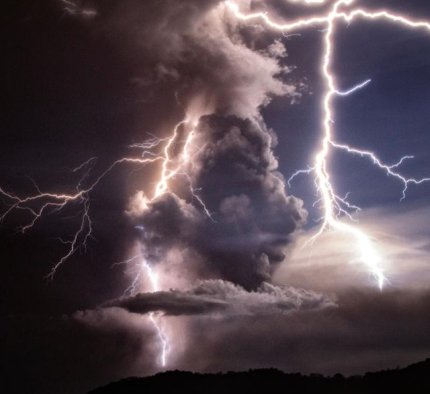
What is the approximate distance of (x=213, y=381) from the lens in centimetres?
2856

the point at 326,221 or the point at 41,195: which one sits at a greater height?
the point at 41,195

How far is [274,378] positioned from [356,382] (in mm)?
4609

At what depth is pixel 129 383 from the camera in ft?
100

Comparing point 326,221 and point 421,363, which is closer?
point 326,221

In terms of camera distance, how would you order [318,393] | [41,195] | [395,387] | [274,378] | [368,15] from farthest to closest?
[274,378]
[318,393]
[395,387]
[41,195]
[368,15]

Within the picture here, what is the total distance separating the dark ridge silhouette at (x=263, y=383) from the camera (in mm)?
25453

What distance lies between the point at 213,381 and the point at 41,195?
18642mm

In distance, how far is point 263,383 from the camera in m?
28.2

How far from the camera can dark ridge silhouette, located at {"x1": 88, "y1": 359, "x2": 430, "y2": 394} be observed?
25.5 m

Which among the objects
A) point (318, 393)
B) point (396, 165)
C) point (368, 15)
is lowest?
point (318, 393)

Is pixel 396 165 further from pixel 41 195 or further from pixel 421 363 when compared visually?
pixel 421 363

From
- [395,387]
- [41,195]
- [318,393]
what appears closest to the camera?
[41,195]

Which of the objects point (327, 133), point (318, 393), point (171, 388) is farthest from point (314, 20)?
point (171, 388)

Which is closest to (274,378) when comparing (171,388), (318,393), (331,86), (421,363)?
(318,393)
